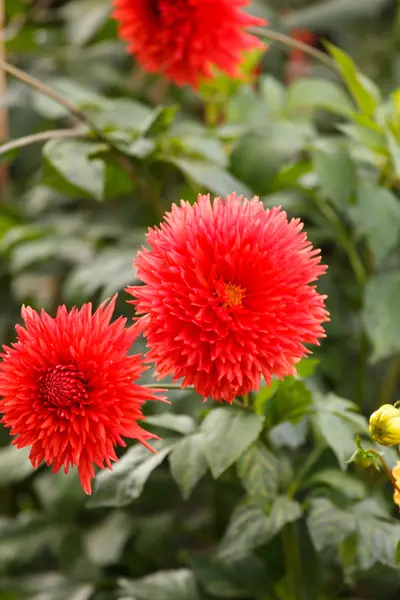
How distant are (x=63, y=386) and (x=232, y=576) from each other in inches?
13.8

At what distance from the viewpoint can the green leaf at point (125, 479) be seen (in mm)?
523

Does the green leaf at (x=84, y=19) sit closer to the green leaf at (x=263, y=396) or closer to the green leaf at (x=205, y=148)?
the green leaf at (x=205, y=148)

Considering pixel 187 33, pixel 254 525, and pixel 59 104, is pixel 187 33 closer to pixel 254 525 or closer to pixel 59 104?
pixel 59 104

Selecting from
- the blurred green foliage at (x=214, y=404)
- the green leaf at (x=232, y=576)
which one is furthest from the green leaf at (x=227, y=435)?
the green leaf at (x=232, y=576)

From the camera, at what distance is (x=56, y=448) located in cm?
39

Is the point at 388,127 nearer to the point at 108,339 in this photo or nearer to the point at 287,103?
the point at 287,103

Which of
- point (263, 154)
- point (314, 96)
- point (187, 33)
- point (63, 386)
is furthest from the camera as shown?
point (314, 96)

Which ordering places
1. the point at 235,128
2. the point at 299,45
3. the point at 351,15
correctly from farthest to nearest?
the point at 351,15
the point at 235,128
the point at 299,45

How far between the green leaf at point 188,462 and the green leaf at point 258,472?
0.03 metres

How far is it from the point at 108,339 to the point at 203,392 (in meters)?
0.05

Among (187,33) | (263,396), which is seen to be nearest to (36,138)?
(187,33)

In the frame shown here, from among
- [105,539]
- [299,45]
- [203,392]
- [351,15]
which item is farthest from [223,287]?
[351,15]

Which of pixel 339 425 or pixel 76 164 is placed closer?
pixel 339 425

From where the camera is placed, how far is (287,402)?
1.72 feet
